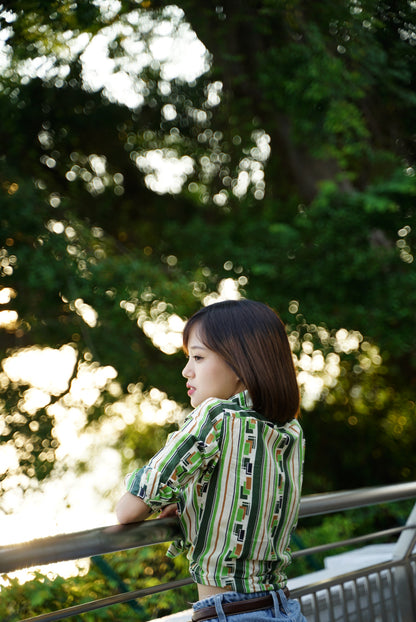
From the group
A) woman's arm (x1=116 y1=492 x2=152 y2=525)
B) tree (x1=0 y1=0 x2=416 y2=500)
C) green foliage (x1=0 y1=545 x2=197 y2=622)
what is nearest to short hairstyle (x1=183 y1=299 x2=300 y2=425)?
woman's arm (x1=116 y1=492 x2=152 y2=525)

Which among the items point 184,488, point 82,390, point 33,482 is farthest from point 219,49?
point 184,488

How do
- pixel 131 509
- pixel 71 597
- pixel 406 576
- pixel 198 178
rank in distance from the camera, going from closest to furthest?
pixel 131 509 < pixel 406 576 < pixel 71 597 < pixel 198 178

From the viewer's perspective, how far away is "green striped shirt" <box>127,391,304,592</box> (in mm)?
1429

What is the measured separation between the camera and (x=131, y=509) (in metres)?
1.52

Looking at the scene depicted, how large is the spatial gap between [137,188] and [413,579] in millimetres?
6238

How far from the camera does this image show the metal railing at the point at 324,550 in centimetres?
144

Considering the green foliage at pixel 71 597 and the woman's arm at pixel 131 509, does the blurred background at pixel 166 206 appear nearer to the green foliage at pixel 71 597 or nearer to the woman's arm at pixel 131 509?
the green foliage at pixel 71 597

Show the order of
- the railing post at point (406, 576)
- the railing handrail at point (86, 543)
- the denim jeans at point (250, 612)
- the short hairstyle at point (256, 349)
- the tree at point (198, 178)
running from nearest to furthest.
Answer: the railing handrail at point (86, 543) → the denim jeans at point (250, 612) → the short hairstyle at point (256, 349) → the railing post at point (406, 576) → the tree at point (198, 178)

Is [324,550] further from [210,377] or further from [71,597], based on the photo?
[71,597]

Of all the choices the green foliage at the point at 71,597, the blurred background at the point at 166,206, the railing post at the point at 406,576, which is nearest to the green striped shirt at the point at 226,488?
the railing post at the point at 406,576

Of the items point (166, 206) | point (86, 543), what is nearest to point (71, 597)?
point (86, 543)

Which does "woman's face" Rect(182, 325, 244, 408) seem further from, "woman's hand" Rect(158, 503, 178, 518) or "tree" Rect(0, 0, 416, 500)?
"tree" Rect(0, 0, 416, 500)

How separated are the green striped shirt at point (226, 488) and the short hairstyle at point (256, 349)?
0.13 feet

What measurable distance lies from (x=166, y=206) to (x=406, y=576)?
6061 mm
